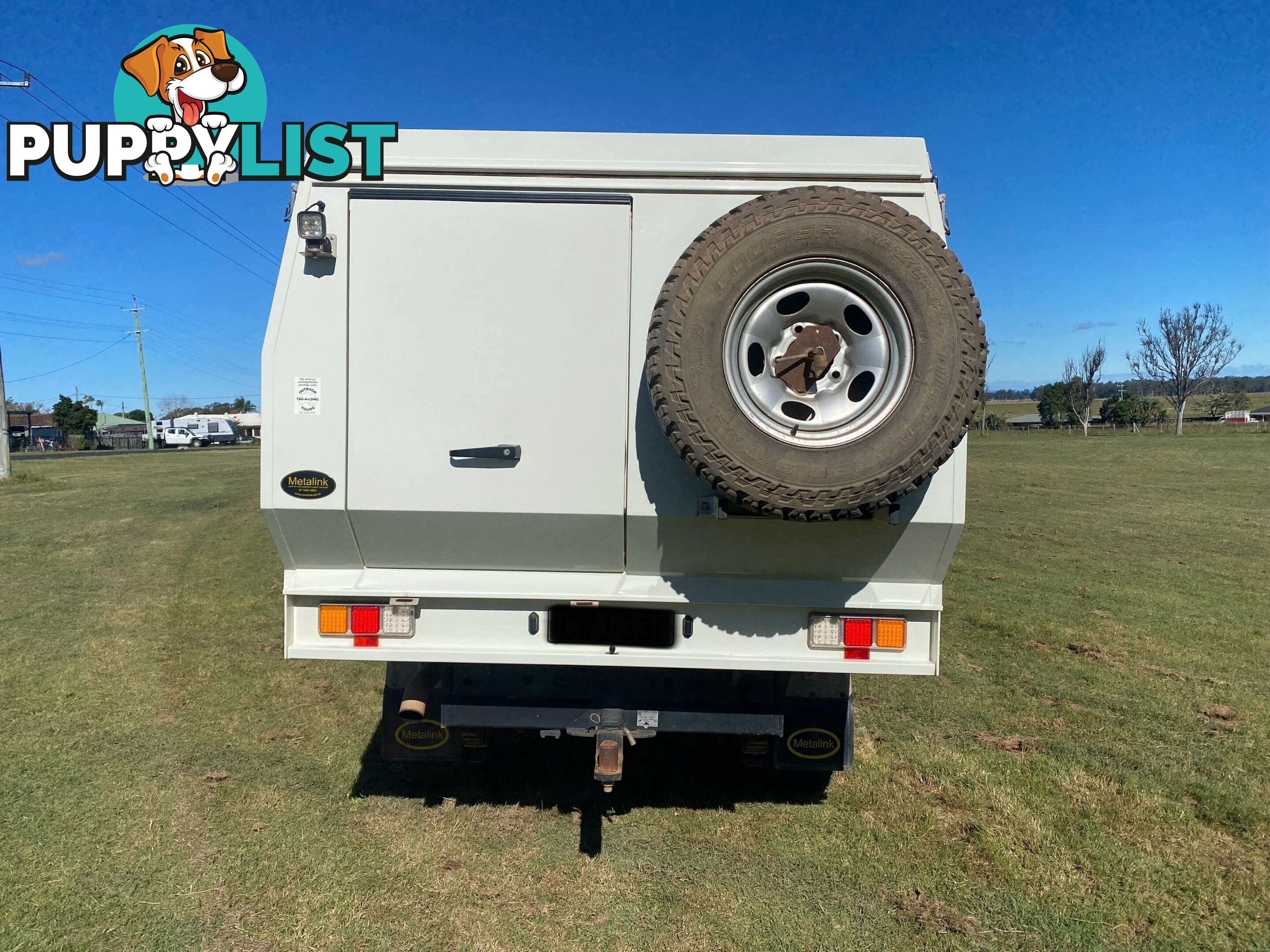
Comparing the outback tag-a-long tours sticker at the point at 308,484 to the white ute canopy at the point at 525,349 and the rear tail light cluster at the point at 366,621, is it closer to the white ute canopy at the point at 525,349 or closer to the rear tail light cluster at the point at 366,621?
the white ute canopy at the point at 525,349

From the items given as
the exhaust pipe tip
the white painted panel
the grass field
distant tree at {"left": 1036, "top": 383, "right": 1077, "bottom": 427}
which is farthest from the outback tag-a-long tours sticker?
distant tree at {"left": 1036, "top": 383, "right": 1077, "bottom": 427}

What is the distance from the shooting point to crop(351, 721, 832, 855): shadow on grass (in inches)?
159

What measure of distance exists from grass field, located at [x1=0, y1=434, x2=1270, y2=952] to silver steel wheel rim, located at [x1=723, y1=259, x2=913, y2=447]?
1.93 metres

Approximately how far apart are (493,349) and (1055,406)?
212 feet

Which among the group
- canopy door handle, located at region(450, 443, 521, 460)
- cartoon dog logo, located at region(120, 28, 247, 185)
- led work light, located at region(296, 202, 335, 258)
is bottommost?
canopy door handle, located at region(450, 443, 521, 460)

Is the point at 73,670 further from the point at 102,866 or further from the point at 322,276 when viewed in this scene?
the point at 322,276

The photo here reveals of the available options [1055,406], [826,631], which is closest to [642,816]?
[826,631]

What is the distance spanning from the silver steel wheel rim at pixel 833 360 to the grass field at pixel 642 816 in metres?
1.93

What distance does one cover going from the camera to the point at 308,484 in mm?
3152

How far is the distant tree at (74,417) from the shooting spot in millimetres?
60500

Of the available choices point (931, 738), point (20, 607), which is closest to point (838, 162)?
point (931, 738)

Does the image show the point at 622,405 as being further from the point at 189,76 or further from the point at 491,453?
the point at 189,76

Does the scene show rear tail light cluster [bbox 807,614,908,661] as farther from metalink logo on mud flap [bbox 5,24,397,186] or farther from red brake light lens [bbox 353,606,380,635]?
metalink logo on mud flap [bbox 5,24,397,186]

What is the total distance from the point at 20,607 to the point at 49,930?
6.16 meters
